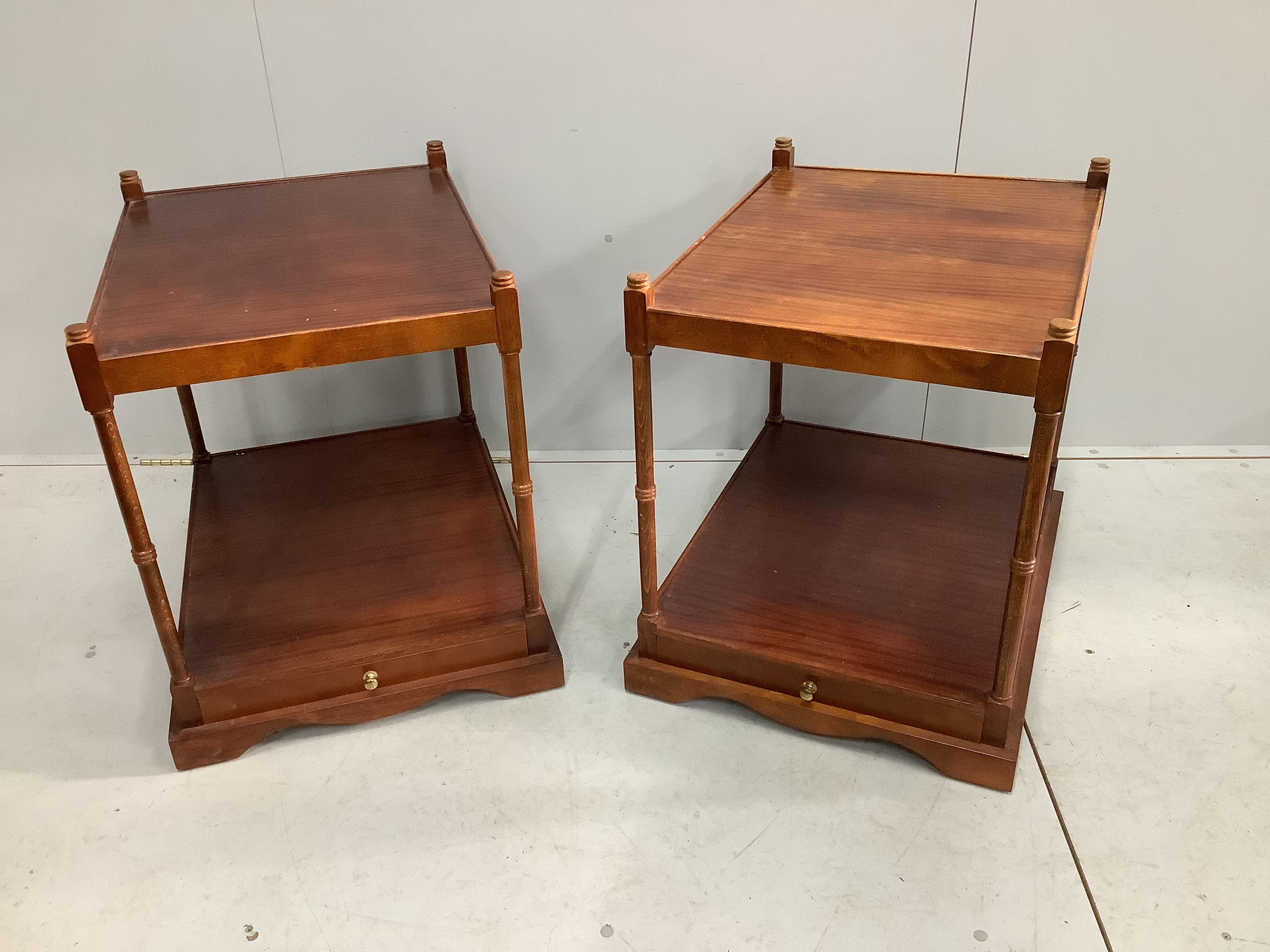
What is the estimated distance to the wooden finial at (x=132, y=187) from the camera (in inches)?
79.1

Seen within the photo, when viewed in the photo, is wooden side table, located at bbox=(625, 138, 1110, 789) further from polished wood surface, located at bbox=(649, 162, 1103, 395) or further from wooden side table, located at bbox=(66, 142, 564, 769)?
wooden side table, located at bbox=(66, 142, 564, 769)

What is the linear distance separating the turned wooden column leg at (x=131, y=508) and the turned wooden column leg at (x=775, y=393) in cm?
126

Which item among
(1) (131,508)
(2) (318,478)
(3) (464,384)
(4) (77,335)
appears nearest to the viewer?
(4) (77,335)

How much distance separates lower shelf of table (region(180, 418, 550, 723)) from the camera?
177cm

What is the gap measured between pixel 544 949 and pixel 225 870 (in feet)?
1.65

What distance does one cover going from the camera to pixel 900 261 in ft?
5.41

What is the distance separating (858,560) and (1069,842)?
59cm

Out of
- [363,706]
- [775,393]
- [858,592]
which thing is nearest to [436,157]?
[775,393]

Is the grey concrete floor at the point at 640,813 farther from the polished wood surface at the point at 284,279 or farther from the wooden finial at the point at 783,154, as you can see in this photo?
the wooden finial at the point at 783,154

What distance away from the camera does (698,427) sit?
2547mm

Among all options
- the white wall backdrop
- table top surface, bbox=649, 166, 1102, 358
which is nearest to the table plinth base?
table top surface, bbox=649, 166, 1102, 358

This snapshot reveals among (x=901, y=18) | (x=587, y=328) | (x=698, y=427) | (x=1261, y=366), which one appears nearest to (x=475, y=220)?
(x=587, y=328)

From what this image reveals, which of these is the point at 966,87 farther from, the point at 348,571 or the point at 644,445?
the point at 348,571

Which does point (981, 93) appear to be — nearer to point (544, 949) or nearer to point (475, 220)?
point (475, 220)
